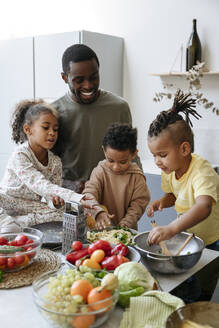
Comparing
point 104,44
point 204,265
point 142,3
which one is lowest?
point 204,265

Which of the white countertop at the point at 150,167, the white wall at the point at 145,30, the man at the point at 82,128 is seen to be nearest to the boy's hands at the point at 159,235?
the man at the point at 82,128

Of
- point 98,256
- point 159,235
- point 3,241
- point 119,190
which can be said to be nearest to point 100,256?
point 98,256

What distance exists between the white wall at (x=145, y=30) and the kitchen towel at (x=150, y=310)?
8.04ft

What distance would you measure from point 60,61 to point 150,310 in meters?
2.86

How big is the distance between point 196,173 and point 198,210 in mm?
249

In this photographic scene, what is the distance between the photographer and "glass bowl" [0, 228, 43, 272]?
1.26m

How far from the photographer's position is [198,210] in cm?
144

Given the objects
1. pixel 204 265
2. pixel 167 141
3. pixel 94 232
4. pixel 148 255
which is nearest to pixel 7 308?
pixel 148 255

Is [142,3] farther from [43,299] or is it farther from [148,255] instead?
[43,299]

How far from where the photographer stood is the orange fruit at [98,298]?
0.93 meters

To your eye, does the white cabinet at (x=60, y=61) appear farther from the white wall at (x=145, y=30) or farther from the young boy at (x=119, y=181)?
the young boy at (x=119, y=181)

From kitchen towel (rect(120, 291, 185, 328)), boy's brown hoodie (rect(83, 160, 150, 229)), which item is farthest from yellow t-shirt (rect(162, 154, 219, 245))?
kitchen towel (rect(120, 291, 185, 328))

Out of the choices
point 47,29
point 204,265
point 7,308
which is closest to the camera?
point 7,308

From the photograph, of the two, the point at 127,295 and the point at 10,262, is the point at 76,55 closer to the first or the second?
the point at 10,262
